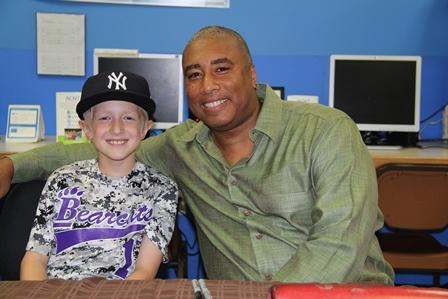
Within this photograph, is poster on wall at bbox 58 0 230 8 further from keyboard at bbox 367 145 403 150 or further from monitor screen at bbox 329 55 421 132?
keyboard at bbox 367 145 403 150

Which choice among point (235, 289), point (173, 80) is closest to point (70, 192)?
point (235, 289)

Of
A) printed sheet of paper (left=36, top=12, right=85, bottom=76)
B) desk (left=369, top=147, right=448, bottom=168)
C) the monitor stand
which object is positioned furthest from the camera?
printed sheet of paper (left=36, top=12, right=85, bottom=76)

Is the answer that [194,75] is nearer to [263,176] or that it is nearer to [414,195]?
[263,176]

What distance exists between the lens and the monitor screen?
294 centimetres

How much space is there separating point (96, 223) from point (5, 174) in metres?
0.35

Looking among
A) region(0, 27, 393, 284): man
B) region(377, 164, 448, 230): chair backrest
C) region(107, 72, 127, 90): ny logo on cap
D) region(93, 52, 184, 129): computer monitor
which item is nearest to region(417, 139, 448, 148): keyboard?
region(377, 164, 448, 230): chair backrest

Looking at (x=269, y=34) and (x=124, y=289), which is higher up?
(x=269, y=34)

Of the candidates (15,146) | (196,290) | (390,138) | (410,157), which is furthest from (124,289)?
(390,138)

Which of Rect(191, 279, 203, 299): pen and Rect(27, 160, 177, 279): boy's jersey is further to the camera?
Rect(27, 160, 177, 279): boy's jersey

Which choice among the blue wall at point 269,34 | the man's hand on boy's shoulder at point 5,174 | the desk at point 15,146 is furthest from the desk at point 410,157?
the desk at point 15,146

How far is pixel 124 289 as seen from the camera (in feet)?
2.81

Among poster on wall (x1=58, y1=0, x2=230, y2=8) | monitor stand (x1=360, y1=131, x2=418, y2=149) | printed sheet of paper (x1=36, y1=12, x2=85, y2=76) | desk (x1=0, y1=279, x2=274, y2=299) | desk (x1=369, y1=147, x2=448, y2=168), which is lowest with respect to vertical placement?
desk (x1=0, y1=279, x2=274, y2=299)

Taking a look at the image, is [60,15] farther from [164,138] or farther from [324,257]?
[324,257]

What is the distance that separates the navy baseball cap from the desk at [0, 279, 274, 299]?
0.68 meters
